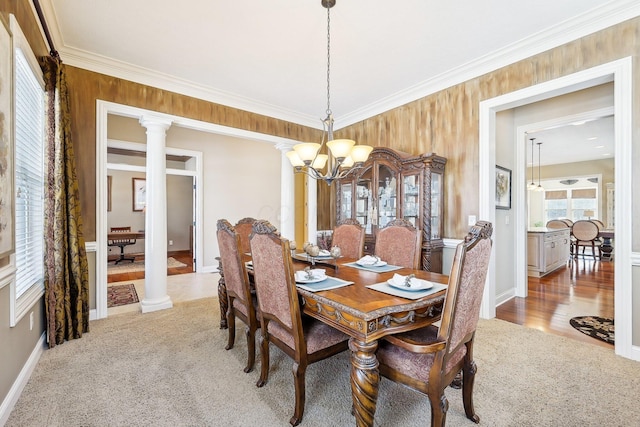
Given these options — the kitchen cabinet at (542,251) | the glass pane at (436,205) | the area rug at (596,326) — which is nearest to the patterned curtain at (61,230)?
the glass pane at (436,205)

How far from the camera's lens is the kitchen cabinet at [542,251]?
479cm

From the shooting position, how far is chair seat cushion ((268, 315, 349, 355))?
160 cm

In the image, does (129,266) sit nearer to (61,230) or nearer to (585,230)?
(61,230)

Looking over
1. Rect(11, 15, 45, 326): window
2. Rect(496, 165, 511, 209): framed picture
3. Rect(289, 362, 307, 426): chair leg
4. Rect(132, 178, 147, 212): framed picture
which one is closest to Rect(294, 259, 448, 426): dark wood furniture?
Rect(289, 362, 307, 426): chair leg

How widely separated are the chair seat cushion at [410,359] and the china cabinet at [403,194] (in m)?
1.72

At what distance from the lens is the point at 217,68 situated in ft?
10.4

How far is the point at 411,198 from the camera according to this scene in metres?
3.34

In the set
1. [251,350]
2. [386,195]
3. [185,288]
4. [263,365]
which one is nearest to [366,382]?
[263,365]

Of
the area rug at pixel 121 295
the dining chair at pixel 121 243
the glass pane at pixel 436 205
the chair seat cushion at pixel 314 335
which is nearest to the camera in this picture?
the chair seat cushion at pixel 314 335

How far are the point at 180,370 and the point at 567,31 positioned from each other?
4067mm

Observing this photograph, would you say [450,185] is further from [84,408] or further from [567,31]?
[84,408]

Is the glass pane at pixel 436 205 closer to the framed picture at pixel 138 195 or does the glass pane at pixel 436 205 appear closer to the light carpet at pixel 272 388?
the light carpet at pixel 272 388

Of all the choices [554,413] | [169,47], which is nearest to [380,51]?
[169,47]

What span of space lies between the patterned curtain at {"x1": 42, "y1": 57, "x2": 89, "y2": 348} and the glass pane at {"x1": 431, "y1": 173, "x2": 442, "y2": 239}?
11.6 feet
